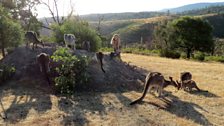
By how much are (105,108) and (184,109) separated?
2553 millimetres

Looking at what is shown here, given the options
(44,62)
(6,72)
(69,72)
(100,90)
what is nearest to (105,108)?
(100,90)

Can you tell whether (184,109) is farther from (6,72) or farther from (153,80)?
(6,72)

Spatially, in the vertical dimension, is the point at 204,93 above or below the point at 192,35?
below

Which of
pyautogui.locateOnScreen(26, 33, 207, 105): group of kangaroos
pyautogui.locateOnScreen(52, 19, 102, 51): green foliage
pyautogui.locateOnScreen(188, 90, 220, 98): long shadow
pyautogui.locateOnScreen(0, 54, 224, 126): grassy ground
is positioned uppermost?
pyautogui.locateOnScreen(52, 19, 102, 51): green foliage

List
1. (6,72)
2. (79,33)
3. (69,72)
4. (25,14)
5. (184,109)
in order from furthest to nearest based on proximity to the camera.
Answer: (25,14)
(79,33)
(6,72)
(69,72)
(184,109)

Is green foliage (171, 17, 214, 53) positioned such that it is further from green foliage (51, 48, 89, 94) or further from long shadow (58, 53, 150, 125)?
green foliage (51, 48, 89, 94)

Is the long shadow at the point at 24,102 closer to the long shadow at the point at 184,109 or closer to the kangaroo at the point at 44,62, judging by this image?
the kangaroo at the point at 44,62

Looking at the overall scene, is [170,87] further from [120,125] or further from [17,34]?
[17,34]

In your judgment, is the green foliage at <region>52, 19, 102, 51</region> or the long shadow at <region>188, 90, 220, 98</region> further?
the green foliage at <region>52, 19, 102, 51</region>

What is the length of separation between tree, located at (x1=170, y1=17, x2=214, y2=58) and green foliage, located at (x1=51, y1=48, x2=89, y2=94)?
27.8 meters

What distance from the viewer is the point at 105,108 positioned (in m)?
11.0

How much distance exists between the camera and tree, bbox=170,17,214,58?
128 ft

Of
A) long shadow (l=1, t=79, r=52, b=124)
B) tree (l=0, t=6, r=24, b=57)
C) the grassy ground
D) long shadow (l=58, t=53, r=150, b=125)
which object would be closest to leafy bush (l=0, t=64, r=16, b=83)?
the grassy ground

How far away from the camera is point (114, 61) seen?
612 inches
